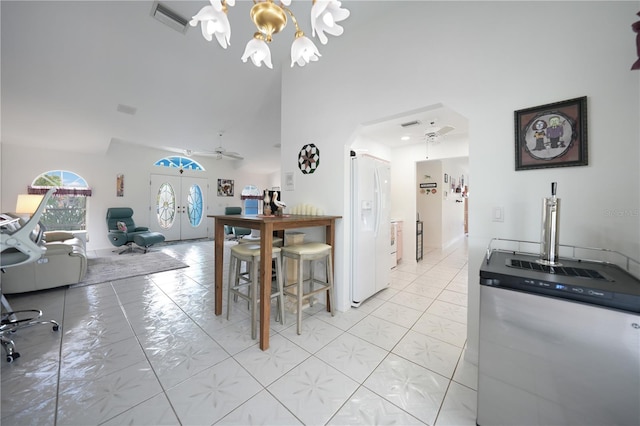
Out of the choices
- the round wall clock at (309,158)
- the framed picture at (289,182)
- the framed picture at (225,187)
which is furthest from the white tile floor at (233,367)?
the framed picture at (225,187)

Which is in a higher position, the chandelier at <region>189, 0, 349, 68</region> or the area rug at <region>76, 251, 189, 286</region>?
the chandelier at <region>189, 0, 349, 68</region>

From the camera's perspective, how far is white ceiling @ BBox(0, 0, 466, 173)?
8.27 ft

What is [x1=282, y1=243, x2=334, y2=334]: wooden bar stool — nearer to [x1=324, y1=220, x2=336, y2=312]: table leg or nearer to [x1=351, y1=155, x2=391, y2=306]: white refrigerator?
[x1=324, y1=220, x2=336, y2=312]: table leg

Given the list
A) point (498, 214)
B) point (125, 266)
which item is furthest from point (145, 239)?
point (498, 214)

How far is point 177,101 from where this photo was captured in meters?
4.25

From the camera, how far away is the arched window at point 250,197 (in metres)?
9.02

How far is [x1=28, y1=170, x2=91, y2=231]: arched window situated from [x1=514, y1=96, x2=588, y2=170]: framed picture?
8.42m

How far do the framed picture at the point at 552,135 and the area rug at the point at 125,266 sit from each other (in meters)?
5.11

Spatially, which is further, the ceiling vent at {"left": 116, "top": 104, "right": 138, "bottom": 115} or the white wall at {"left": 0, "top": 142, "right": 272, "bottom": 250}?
the white wall at {"left": 0, "top": 142, "right": 272, "bottom": 250}

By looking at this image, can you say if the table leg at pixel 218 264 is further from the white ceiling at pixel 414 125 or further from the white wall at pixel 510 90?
the white ceiling at pixel 414 125

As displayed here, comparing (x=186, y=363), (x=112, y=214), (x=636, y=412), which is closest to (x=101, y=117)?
(x=112, y=214)

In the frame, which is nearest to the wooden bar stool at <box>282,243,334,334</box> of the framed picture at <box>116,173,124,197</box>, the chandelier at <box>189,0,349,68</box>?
the chandelier at <box>189,0,349,68</box>

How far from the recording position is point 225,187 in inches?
332

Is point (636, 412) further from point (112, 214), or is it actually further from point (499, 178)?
point (112, 214)
